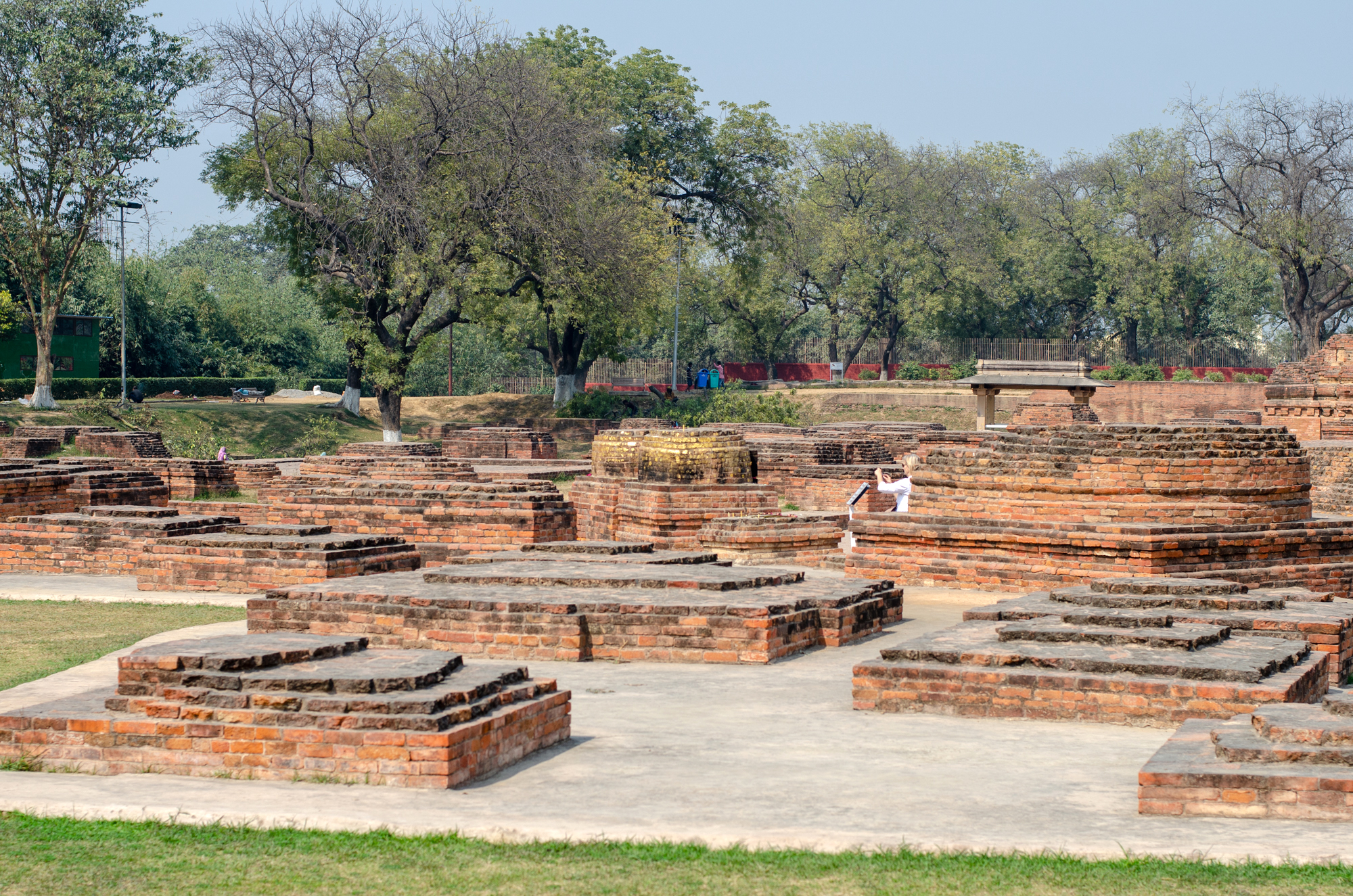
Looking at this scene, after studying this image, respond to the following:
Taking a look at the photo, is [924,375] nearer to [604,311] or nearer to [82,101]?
[604,311]

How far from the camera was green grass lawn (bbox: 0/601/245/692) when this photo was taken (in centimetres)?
693

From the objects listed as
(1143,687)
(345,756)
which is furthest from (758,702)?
(345,756)

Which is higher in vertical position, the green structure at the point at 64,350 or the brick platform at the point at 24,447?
the green structure at the point at 64,350

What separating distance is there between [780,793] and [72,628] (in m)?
5.48

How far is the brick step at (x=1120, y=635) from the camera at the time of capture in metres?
6.06

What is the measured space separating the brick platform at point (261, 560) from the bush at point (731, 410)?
15377 mm

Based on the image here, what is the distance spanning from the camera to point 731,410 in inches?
1152

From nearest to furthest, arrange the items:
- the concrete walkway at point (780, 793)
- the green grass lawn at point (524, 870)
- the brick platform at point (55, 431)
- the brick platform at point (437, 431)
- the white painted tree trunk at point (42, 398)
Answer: the green grass lawn at point (524, 870), the concrete walkway at point (780, 793), the brick platform at point (55, 431), the brick platform at point (437, 431), the white painted tree trunk at point (42, 398)

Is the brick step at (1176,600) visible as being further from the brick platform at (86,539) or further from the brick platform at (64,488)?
the brick platform at (64,488)

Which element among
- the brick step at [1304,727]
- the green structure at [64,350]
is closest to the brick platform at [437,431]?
the green structure at [64,350]

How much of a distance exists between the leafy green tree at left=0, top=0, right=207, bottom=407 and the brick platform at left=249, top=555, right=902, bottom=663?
72.1 feet

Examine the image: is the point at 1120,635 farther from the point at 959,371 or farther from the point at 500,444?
the point at 959,371

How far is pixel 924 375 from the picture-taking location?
42.0 metres

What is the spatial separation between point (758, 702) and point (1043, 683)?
51.4 inches
